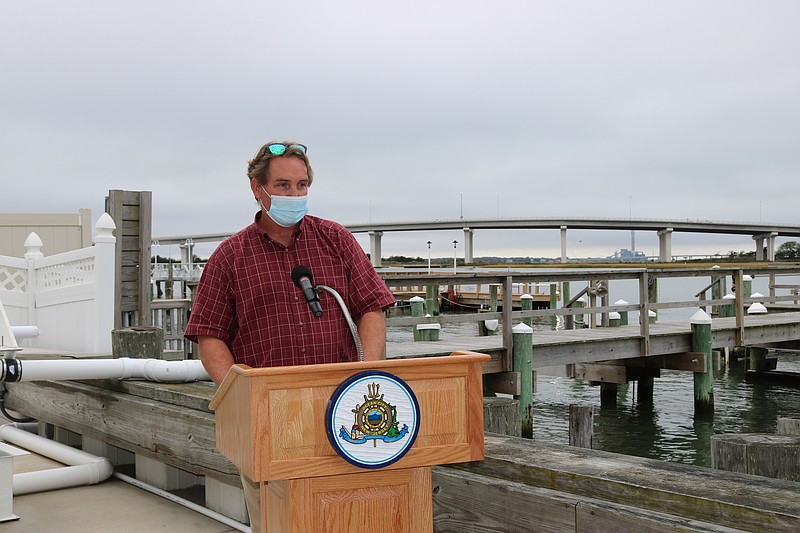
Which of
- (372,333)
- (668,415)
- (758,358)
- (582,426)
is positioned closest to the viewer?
(372,333)

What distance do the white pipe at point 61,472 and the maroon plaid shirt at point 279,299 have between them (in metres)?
3.28

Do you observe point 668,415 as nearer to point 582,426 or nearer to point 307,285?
point 582,426

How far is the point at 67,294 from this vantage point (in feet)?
34.6

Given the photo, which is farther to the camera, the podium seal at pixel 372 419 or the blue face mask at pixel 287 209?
the blue face mask at pixel 287 209

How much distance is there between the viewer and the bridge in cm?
6494

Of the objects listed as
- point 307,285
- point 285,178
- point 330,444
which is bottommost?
point 330,444

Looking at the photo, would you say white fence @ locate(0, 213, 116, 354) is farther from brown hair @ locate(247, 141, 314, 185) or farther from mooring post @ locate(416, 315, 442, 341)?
brown hair @ locate(247, 141, 314, 185)

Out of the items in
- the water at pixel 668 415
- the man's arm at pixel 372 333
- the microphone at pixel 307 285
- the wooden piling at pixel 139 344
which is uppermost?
the microphone at pixel 307 285

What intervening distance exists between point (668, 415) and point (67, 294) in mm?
11205

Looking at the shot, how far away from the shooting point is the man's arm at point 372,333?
3.21 metres

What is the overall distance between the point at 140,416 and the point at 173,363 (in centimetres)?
41

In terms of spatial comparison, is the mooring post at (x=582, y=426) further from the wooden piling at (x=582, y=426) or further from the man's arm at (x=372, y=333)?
the man's arm at (x=372, y=333)

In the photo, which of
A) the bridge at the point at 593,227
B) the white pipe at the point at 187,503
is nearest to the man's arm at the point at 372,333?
the white pipe at the point at 187,503

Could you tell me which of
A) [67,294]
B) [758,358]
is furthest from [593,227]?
[67,294]
